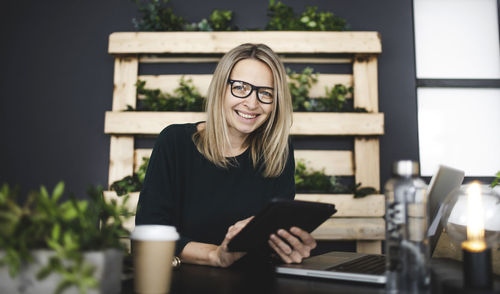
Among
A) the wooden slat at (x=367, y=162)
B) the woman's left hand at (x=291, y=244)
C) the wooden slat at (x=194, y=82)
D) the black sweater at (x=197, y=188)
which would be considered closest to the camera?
the woman's left hand at (x=291, y=244)

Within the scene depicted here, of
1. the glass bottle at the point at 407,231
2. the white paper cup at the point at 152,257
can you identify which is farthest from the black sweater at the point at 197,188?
the glass bottle at the point at 407,231

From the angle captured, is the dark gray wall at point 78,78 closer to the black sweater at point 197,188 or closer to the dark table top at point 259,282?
the black sweater at point 197,188

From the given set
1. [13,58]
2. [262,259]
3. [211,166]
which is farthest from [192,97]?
[262,259]

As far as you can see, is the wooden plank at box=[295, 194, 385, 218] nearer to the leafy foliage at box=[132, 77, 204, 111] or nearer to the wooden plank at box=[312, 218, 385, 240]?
the wooden plank at box=[312, 218, 385, 240]

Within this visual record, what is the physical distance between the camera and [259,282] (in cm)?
86

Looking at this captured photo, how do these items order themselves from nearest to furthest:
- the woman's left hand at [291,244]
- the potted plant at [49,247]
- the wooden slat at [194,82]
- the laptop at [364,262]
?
the potted plant at [49,247] → the laptop at [364,262] → the woman's left hand at [291,244] → the wooden slat at [194,82]

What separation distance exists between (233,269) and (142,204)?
476 mm

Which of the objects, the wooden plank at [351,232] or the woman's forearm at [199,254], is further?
the wooden plank at [351,232]

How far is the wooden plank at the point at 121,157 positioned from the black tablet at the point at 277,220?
4.88 ft

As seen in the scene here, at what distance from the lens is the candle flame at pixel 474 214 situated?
0.78 meters

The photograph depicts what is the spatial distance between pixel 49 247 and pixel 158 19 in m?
2.09

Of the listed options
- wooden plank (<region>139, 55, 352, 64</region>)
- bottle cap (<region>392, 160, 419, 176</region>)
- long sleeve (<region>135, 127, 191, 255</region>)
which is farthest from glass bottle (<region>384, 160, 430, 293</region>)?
wooden plank (<region>139, 55, 352, 64</region>)

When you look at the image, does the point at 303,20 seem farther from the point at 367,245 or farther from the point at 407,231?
the point at 407,231

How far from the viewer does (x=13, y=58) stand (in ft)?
8.41
